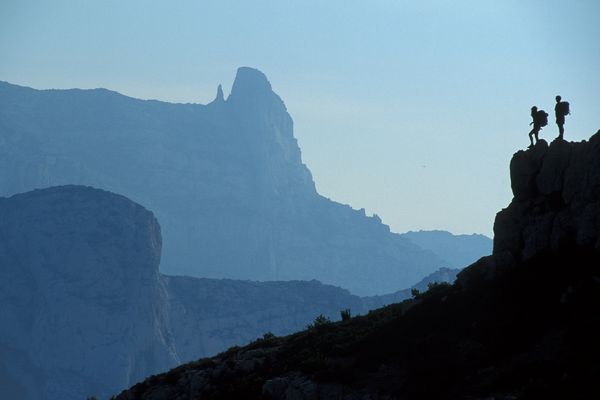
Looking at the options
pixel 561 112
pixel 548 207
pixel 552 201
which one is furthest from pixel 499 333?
pixel 561 112

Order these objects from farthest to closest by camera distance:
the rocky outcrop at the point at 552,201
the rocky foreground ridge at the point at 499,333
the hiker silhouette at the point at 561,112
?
the hiker silhouette at the point at 561,112, the rocky outcrop at the point at 552,201, the rocky foreground ridge at the point at 499,333

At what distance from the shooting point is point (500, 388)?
43375 millimetres

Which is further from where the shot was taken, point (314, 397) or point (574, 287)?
point (314, 397)

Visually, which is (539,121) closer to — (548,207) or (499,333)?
(548,207)

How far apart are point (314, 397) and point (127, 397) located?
17753 millimetres

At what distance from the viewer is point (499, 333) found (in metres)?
48.4

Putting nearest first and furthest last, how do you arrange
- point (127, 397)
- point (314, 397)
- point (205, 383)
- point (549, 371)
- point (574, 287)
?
point (549, 371), point (574, 287), point (314, 397), point (205, 383), point (127, 397)

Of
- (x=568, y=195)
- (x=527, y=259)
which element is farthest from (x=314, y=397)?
(x=568, y=195)

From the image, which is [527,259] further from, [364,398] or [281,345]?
[281,345]

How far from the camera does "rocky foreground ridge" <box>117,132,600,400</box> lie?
145ft

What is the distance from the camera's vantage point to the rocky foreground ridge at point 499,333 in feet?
145

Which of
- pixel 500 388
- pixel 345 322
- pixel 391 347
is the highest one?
pixel 345 322

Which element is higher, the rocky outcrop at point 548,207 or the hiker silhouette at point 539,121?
the hiker silhouette at point 539,121

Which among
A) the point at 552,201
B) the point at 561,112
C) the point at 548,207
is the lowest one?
the point at 548,207
